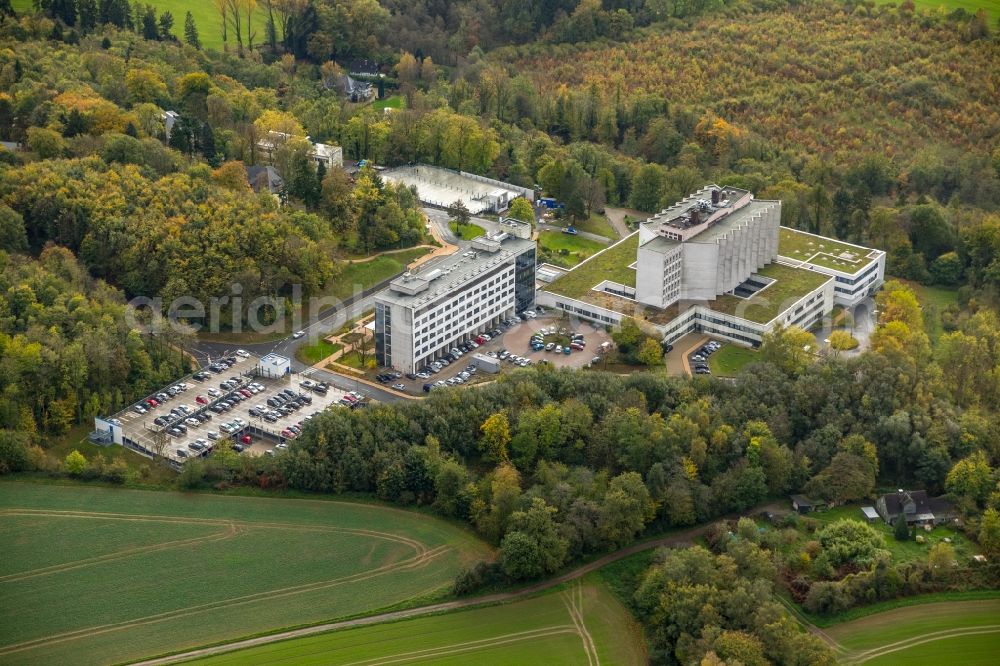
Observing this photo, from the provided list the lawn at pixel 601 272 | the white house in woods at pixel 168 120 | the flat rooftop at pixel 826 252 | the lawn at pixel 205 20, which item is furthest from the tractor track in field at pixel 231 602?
the lawn at pixel 205 20

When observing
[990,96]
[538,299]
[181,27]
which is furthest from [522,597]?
[181,27]

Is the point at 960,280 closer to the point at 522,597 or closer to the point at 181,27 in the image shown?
the point at 522,597

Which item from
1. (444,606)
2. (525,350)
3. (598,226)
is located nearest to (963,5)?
(598,226)

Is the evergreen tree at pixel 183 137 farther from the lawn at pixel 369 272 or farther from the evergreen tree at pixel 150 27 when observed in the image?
the evergreen tree at pixel 150 27

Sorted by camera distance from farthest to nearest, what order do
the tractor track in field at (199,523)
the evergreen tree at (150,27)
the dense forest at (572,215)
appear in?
1. the evergreen tree at (150,27)
2. the dense forest at (572,215)
3. the tractor track in field at (199,523)

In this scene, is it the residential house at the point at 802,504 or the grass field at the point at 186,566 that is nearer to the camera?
the grass field at the point at 186,566

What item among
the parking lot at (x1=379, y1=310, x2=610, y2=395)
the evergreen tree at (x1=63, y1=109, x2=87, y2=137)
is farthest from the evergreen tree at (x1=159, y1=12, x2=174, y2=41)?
the parking lot at (x1=379, y1=310, x2=610, y2=395)

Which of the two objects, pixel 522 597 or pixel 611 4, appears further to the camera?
pixel 611 4
